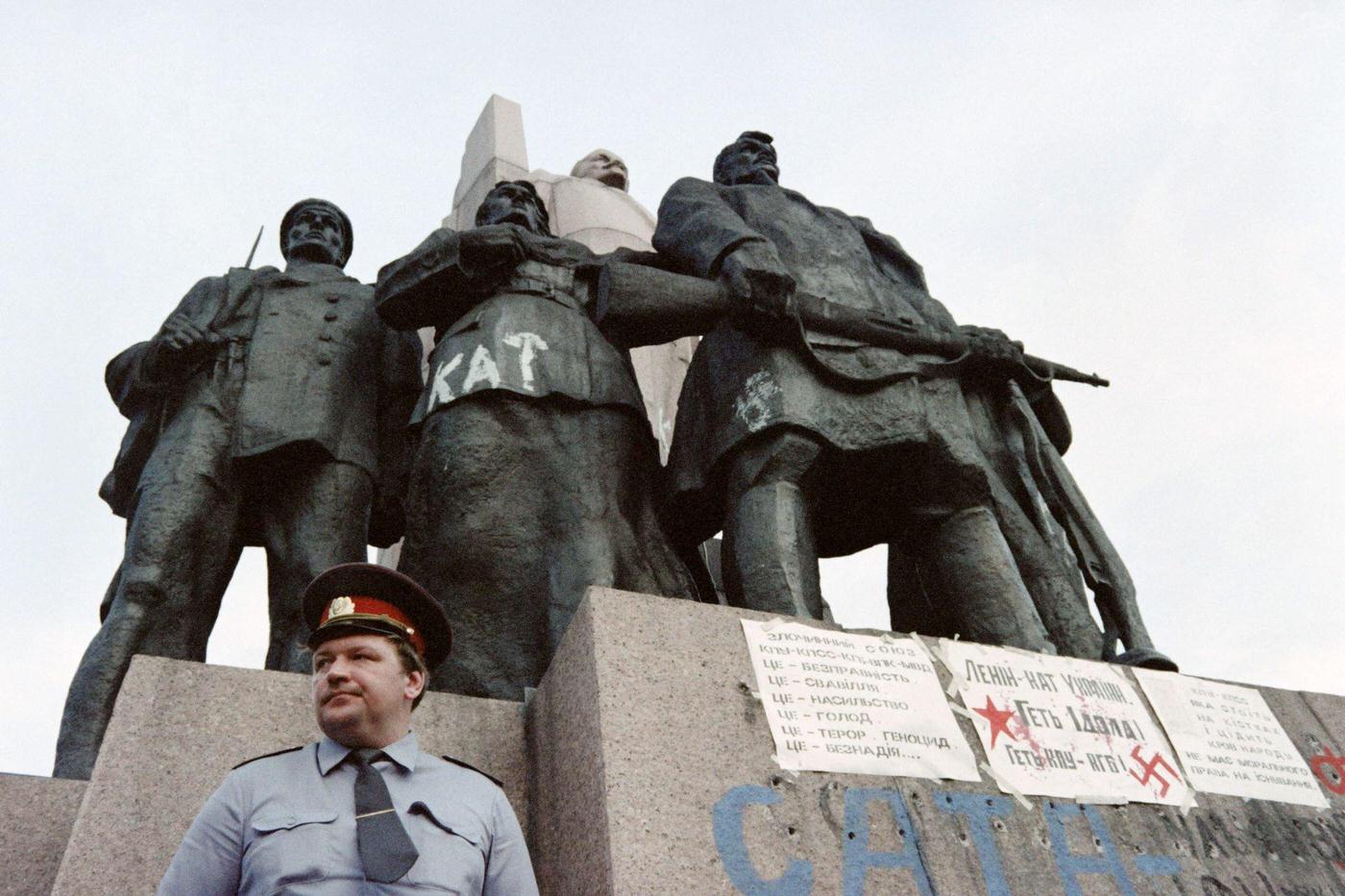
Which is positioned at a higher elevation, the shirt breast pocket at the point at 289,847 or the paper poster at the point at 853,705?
the paper poster at the point at 853,705

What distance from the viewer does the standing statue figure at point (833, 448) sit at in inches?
191

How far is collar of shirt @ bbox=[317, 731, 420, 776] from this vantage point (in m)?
2.26

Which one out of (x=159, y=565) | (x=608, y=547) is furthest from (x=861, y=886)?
(x=159, y=565)

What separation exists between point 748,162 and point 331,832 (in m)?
5.19

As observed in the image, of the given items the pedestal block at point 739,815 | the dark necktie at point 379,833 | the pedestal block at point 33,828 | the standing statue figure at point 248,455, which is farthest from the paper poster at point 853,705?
the standing statue figure at point 248,455

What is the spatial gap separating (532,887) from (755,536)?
2564 millimetres

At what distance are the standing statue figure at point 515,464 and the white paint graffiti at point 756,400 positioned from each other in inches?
19.7

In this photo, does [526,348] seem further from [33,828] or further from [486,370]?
[33,828]

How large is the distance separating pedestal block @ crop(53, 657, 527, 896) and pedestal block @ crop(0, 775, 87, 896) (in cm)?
50

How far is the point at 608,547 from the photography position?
16.0ft

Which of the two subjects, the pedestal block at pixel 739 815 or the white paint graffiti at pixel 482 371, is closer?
the pedestal block at pixel 739 815

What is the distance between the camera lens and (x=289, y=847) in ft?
6.77

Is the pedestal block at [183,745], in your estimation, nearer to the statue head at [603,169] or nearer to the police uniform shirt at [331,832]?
the police uniform shirt at [331,832]

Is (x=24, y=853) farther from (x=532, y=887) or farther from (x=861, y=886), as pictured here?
(x=861, y=886)
